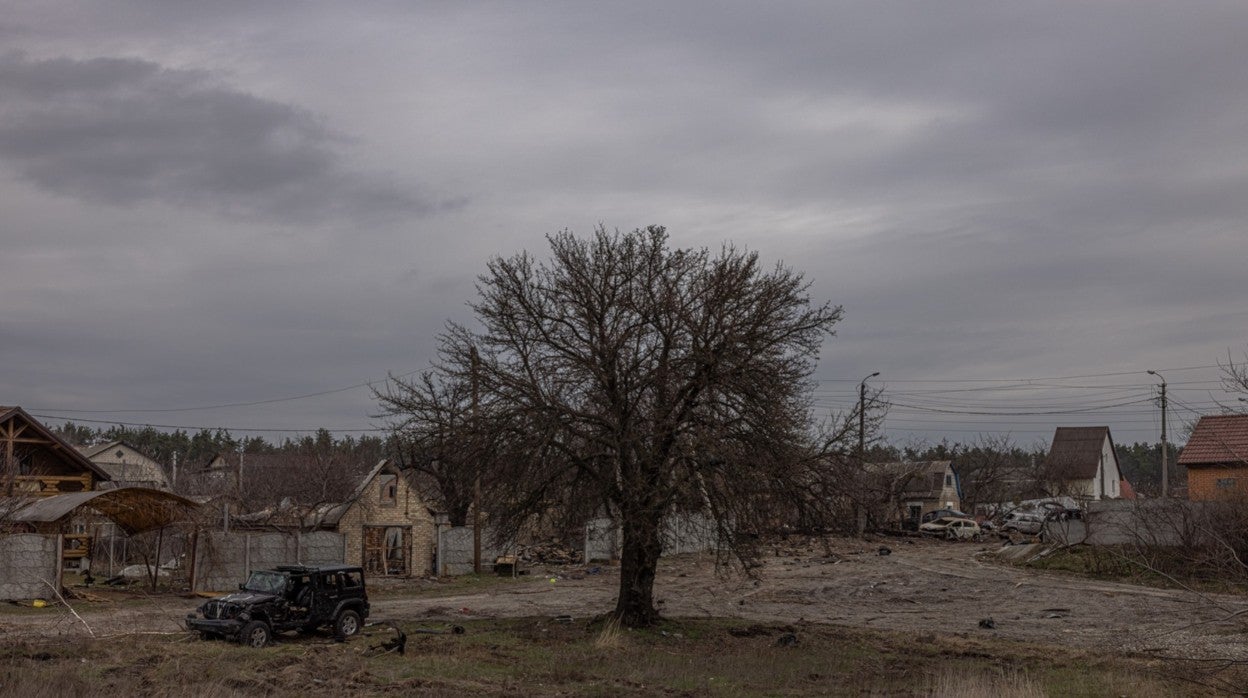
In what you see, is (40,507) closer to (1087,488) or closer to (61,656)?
(61,656)

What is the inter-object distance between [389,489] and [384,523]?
63.3 inches

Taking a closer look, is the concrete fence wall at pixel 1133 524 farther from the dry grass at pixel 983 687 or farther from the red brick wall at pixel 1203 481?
the dry grass at pixel 983 687

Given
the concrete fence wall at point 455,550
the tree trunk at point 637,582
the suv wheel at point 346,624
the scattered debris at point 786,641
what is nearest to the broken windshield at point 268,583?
the suv wheel at point 346,624

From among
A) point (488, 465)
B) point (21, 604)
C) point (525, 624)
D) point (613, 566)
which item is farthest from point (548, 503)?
point (613, 566)

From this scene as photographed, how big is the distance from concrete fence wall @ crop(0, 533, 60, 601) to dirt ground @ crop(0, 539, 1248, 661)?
223 centimetres

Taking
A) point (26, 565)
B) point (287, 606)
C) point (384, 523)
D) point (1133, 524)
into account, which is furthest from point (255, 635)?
point (1133, 524)

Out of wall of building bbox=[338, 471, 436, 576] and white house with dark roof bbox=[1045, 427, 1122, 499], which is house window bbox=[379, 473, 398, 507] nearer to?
wall of building bbox=[338, 471, 436, 576]

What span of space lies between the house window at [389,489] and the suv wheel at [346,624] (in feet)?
69.9

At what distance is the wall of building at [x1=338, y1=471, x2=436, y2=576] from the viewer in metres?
46.5

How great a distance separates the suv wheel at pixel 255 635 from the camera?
80.4 ft

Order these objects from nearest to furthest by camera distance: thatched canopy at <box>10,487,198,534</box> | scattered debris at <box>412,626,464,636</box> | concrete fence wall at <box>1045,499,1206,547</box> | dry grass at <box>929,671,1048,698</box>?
dry grass at <box>929,671,1048,698</box>, scattered debris at <box>412,626,464,636</box>, thatched canopy at <box>10,487,198,534</box>, concrete fence wall at <box>1045,499,1206,547</box>

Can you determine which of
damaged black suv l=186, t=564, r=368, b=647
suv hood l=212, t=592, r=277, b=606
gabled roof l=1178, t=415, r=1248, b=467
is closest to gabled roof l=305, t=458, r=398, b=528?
damaged black suv l=186, t=564, r=368, b=647

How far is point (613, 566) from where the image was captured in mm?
53281

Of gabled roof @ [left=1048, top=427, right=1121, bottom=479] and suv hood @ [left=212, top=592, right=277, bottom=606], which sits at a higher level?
gabled roof @ [left=1048, top=427, right=1121, bottom=479]
